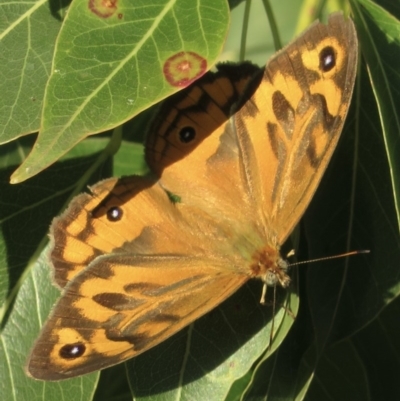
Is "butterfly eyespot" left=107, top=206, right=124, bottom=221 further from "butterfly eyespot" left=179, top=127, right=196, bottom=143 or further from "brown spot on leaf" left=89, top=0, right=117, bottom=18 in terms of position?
"brown spot on leaf" left=89, top=0, right=117, bottom=18

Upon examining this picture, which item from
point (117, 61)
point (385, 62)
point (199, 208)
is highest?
point (117, 61)

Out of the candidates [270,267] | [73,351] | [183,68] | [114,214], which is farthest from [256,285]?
[183,68]

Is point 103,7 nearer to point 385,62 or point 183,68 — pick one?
point 183,68

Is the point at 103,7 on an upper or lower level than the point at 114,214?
upper

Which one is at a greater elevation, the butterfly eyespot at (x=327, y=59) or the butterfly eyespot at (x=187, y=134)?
the butterfly eyespot at (x=327, y=59)

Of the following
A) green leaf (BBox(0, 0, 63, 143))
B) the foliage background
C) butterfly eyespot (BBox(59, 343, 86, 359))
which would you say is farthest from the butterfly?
green leaf (BBox(0, 0, 63, 143))

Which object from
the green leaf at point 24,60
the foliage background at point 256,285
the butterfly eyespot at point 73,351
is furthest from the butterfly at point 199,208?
the green leaf at point 24,60

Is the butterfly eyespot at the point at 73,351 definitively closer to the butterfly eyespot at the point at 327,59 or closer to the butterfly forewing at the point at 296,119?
the butterfly forewing at the point at 296,119
